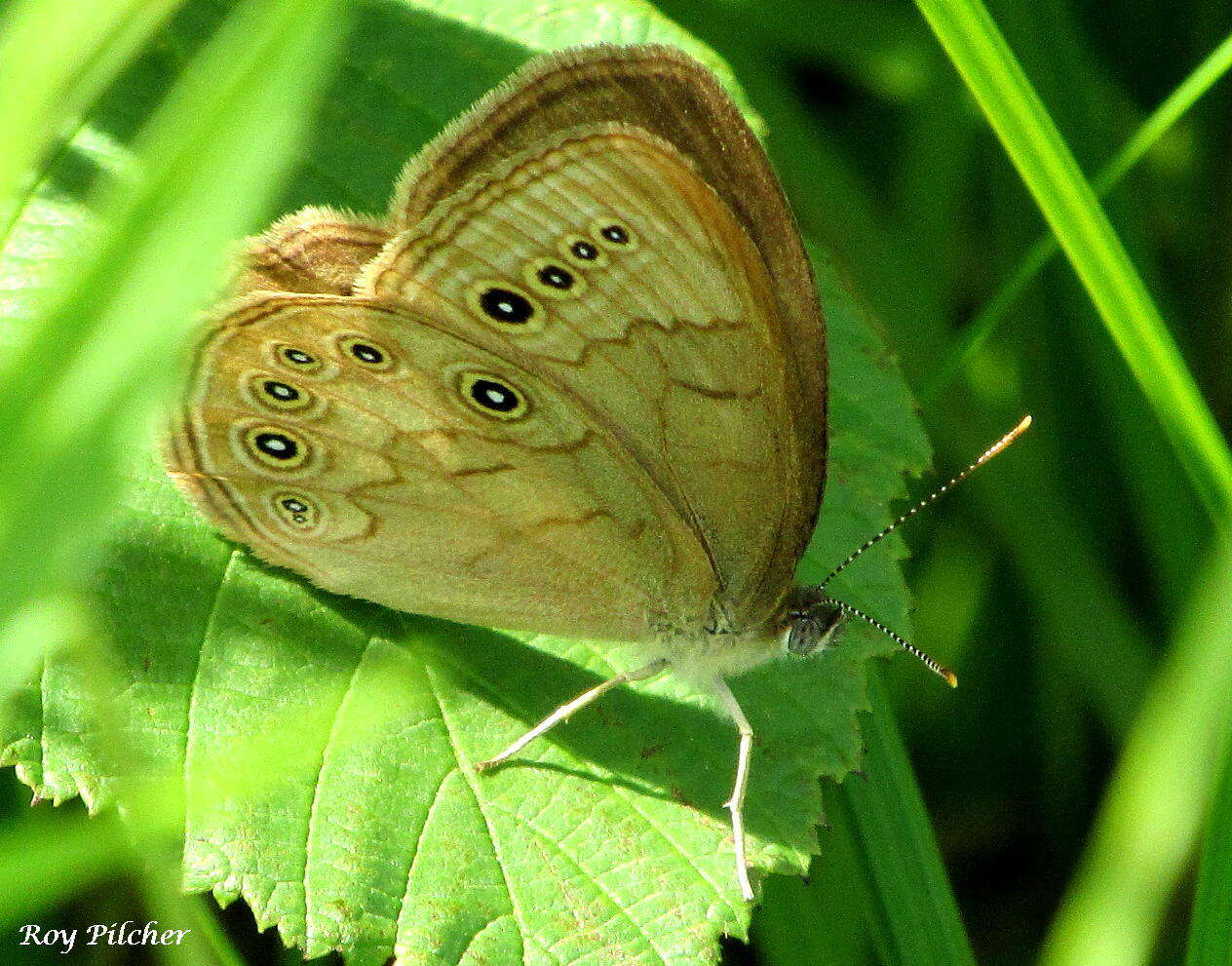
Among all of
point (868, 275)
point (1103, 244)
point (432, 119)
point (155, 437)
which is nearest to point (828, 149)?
point (868, 275)

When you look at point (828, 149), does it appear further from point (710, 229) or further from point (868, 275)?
point (710, 229)

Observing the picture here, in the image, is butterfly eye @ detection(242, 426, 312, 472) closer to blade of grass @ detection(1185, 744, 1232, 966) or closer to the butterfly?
the butterfly

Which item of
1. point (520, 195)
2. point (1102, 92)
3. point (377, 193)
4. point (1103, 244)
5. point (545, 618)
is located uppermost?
point (1102, 92)

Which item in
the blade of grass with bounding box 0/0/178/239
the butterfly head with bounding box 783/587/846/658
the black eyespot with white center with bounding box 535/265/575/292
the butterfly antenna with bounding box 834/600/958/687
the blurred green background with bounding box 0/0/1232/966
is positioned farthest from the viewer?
the blurred green background with bounding box 0/0/1232/966

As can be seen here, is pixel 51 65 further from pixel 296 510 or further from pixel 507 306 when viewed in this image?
pixel 296 510

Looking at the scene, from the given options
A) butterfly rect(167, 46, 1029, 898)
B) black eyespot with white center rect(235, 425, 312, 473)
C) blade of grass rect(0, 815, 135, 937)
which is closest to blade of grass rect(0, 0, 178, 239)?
blade of grass rect(0, 815, 135, 937)

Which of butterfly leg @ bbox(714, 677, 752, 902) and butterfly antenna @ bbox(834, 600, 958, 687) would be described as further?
butterfly antenna @ bbox(834, 600, 958, 687)

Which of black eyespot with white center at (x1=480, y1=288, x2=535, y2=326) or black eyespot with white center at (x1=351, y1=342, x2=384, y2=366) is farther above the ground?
black eyespot with white center at (x1=480, y1=288, x2=535, y2=326)
